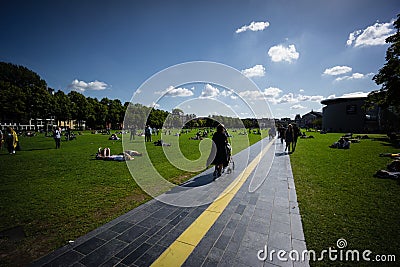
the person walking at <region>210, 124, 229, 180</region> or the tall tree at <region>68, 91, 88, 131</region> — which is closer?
the person walking at <region>210, 124, 229, 180</region>

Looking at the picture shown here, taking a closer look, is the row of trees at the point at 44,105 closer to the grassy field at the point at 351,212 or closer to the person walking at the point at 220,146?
the person walking at the point at 220,146

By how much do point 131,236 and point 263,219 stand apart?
9.16 feet

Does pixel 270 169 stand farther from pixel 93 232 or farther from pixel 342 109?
pixel 342 109

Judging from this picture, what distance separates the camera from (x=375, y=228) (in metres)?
3.56

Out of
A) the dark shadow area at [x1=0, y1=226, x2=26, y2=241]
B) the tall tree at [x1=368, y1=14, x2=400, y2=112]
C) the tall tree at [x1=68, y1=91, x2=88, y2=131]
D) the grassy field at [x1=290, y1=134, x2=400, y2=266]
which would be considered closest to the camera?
the grassy field at [x1=290, y1=134, x2=400, y2=266]

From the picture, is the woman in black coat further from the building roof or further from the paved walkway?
the building roof

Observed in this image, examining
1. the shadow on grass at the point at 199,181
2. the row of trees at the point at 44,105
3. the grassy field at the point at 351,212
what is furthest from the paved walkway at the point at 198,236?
the row of trees at the point at 44,105

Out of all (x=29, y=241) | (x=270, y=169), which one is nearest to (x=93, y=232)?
(x=29, y=241)

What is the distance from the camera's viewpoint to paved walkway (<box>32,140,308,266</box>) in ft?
9.14

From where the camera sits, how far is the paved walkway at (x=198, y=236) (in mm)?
2787

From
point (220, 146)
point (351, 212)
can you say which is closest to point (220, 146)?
point (220, 146)

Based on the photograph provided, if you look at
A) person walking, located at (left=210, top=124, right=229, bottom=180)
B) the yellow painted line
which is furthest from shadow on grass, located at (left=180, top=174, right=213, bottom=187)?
the yellow painted line

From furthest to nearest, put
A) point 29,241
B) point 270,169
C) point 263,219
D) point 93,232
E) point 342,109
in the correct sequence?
point 342,109, point 270,169, point 263,219, point 93,232, point 29,241

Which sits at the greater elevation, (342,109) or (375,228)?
(342,109)
